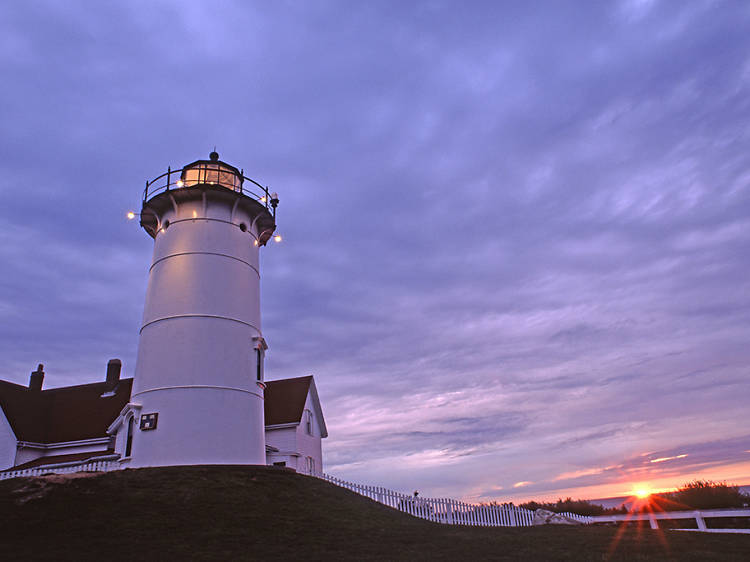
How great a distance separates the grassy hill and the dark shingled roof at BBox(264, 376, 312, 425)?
33.7 ft

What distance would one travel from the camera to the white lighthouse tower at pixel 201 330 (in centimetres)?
2000

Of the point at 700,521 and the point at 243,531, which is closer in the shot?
the point at 243,531

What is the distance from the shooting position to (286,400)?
1185 inches

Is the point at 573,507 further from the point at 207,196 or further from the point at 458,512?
the point at 207,196

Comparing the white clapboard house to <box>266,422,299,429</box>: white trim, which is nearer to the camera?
the white clapboard house

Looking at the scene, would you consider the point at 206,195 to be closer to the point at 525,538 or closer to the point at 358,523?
the point at 358,523

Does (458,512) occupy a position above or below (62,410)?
below

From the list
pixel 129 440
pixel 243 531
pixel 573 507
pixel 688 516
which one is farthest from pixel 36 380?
pixel 688 516

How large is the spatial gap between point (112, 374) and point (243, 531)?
2338 centimetres

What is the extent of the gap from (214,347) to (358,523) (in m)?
9.71

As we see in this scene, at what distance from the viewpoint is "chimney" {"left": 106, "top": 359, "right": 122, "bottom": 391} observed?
31.9 metres

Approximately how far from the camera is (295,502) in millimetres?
16469

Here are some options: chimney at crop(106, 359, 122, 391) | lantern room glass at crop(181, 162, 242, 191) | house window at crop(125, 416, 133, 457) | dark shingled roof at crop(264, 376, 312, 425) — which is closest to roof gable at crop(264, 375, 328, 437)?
dark shingled roof at crop(264, 376, 312, 425)

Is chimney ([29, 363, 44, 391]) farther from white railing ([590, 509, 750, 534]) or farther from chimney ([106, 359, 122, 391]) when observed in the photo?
white railing ([590, 509, 750, 534])
